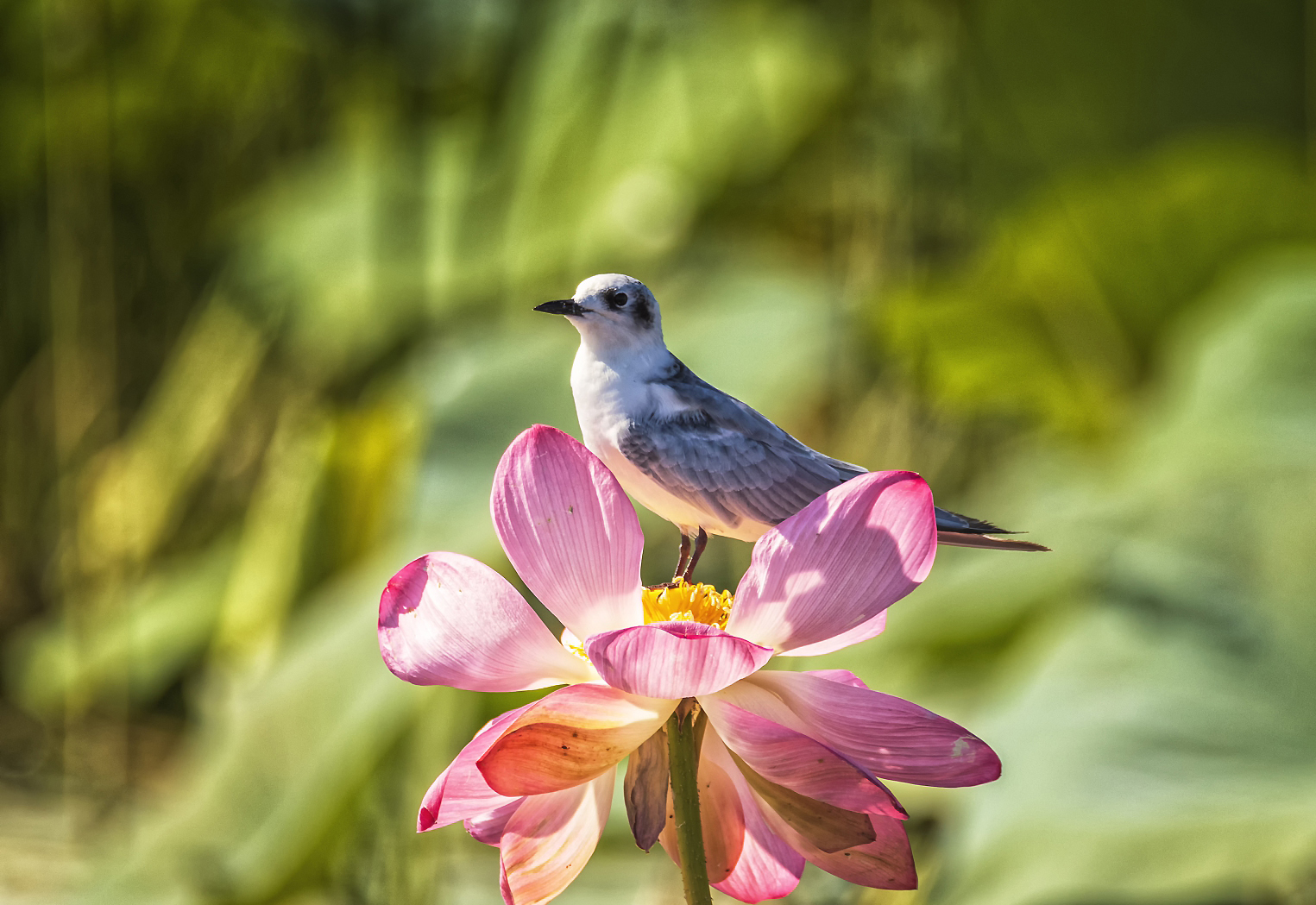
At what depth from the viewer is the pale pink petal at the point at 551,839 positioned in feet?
0.54

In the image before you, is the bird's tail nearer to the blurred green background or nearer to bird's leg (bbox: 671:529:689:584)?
bird's leg (bbox: 671:529:689:584)

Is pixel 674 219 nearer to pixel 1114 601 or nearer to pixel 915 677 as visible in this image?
pixel 915 677

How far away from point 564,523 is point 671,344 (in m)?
0.79

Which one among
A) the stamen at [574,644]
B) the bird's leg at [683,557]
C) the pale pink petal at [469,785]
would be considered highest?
the bird's leg at [683,557]

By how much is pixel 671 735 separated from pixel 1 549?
1.90 metres

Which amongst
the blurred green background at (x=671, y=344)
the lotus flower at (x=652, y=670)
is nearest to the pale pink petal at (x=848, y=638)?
the lotus flower at (x=652, y=670)

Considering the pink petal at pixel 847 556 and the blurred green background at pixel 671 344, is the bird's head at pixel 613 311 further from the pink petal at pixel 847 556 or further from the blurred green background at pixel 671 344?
the blurred green background at pixel 671 344

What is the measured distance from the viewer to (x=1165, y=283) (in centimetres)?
130

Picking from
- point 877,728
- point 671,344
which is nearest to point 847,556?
point 877,728

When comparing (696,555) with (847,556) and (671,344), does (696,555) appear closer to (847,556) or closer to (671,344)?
(847,556)

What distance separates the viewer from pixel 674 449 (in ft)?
0.62

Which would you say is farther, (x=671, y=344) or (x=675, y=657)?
(x=671, y=344)

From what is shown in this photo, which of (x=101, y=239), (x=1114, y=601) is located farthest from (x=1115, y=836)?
(x=101, y=239)

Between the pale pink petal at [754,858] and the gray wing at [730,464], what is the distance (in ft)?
0.12
